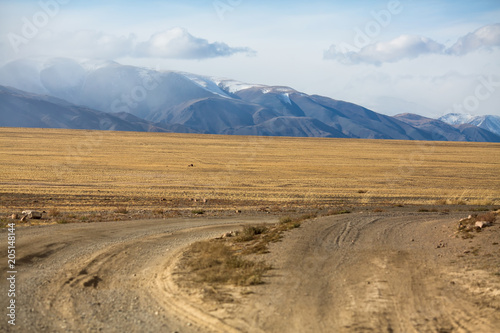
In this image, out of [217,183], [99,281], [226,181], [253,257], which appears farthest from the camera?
[226,181]

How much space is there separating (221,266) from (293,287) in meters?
2.58

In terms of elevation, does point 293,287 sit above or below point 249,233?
below

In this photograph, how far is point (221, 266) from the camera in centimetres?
1393

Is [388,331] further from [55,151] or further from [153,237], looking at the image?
[55,151]

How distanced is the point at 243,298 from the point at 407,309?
3493 mm

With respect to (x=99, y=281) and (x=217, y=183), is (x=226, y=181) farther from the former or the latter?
(x=99, y=281)

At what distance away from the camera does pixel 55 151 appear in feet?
292

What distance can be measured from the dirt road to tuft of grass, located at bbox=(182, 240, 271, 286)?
465 mm

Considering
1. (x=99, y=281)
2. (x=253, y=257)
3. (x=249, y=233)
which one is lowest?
(x=99, y=281)

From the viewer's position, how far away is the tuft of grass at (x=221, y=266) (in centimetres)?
1267

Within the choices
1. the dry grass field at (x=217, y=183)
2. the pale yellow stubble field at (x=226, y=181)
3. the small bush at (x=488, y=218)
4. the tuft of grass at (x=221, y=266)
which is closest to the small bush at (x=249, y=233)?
the tuft of grass at (x=221, y=266)

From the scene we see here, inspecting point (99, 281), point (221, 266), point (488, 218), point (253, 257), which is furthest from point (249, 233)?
point (488, 218)

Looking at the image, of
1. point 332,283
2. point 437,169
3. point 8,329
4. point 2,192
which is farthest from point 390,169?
point 8,329

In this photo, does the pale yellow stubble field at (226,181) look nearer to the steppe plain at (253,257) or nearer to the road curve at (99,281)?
the steppe plain at (253,257)
